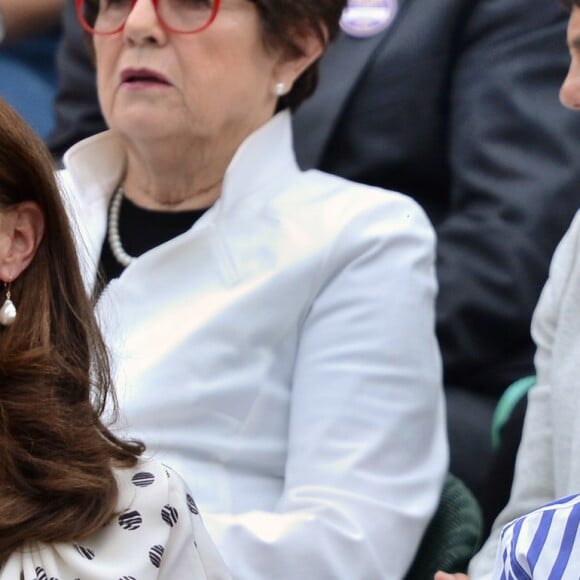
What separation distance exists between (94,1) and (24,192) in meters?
0.89

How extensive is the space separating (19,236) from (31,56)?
2.31 meters

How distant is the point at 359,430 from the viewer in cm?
215

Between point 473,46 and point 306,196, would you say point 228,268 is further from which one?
point 473,46

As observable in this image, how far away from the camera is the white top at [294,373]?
211cm

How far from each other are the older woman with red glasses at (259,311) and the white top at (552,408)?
156 millimetres

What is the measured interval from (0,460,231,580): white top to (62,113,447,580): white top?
34 cm

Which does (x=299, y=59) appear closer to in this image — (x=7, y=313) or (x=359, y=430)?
(x=359, y=430)

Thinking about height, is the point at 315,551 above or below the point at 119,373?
below

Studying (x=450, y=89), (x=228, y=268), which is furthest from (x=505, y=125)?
(x=228, y=268)

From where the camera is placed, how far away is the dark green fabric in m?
2.02

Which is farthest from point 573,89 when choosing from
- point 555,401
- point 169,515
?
point 169,515

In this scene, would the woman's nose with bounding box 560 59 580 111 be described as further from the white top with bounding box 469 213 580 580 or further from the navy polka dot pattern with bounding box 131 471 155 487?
the navy polka dot pattern with bounding box 131 471 155 487

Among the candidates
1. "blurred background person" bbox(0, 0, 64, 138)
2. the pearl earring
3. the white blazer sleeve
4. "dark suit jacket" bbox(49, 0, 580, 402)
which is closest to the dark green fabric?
the white blazer sleeve

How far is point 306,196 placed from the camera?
7.69ft
